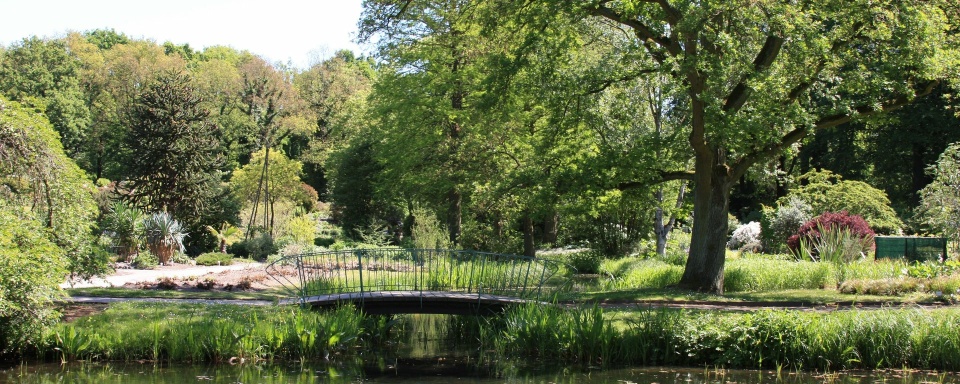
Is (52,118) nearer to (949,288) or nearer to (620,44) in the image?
(620,44)

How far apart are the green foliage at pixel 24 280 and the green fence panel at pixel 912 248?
19.6 m

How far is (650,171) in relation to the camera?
17672 mm

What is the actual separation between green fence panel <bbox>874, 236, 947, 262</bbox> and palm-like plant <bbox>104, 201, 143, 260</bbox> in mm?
22446

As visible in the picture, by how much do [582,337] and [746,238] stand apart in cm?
2195

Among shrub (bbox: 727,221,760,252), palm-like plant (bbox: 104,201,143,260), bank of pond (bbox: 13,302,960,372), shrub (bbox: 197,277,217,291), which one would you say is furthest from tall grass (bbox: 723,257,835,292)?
palm-like plant (bbox: 104,201,143,260)

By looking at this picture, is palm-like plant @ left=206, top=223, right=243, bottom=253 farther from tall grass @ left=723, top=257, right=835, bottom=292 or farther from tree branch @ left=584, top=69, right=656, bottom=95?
tall grass @ left=723, top=257, right=835, bottom=292

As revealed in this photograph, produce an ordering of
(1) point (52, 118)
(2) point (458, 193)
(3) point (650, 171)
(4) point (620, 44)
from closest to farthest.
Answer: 1. (3) point (650, 171)
2. (4) point (620, 44)
3. (2) point (458, 193)
4. (1) point (52, 118)

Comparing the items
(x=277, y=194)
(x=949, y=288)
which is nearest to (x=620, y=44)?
(x=949, y=288)

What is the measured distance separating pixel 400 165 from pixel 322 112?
97.6 feet

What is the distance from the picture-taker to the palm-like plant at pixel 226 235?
107 ft

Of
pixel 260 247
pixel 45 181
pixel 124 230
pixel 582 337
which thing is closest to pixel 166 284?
pixel 45 181

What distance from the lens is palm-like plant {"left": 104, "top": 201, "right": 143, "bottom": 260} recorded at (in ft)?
86.7

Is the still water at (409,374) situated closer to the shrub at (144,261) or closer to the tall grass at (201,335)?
the tall grass at (201,335)

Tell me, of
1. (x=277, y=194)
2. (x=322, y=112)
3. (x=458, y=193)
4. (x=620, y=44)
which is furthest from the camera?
(x=322, y=112)
